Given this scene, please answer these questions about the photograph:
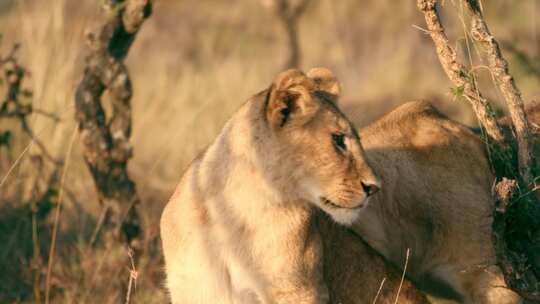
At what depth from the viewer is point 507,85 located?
4.20 m

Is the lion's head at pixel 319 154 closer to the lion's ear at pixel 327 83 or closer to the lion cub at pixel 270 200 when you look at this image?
the lion cub at pixel 270 200

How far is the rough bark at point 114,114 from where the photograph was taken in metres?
5.68

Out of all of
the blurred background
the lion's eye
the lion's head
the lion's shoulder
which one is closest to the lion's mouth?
the lion's head

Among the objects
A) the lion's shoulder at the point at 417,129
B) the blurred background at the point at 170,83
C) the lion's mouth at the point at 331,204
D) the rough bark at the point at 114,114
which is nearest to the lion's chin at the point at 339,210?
the lion's mouth at the point at 331,204

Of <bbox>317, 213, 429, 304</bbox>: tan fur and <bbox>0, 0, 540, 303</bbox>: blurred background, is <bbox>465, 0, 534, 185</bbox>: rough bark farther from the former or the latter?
<bbox>317, 213, 429, 304</bbox>: tan fur

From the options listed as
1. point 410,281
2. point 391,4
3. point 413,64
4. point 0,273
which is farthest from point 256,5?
point 410,281

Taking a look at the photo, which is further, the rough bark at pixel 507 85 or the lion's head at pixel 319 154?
the rough bark at pixel 507 85

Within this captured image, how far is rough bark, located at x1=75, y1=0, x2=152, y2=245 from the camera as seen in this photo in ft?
18.6

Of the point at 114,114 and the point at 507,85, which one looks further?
the point at 114,114

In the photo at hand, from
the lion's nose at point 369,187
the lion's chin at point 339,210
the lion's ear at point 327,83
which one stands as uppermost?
Result: the lion's ear at point 327,83

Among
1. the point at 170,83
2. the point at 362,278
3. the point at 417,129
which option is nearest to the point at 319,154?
the point at 362,278

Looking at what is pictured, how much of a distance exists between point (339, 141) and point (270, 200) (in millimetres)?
361

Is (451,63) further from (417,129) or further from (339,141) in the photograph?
(417,129)

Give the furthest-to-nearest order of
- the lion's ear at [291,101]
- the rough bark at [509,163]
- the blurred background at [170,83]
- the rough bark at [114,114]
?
the blurred background at [170,83] → the rough bark at [114,114] → the rough bark at [509,163] → the lion's ear at [291,101]
